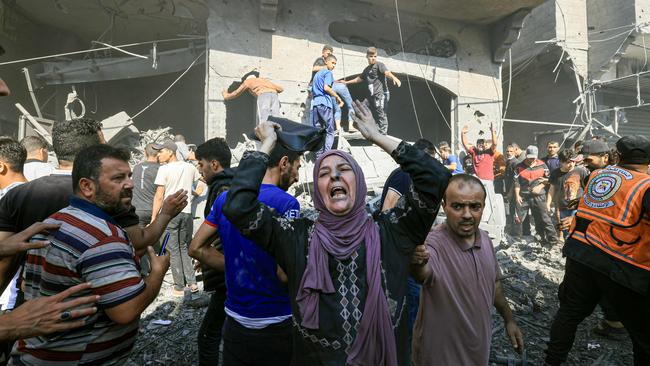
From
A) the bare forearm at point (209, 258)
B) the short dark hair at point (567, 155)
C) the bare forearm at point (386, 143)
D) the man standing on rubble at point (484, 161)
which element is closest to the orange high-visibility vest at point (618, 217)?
the bare forearm at point (386, 143)

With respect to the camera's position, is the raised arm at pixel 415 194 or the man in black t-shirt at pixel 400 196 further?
the man in black t-shirt at pixel 400 196

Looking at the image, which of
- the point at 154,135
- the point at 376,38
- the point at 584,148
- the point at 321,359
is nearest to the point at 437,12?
the point at 376,38

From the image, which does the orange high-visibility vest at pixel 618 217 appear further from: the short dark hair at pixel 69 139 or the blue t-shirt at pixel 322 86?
the blue t-shirt at pixel 322 86

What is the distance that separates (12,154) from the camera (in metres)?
2.52

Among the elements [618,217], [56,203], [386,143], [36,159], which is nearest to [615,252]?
[618,217]

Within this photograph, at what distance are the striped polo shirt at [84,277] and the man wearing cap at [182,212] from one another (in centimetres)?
339

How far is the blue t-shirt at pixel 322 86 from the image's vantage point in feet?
23.7

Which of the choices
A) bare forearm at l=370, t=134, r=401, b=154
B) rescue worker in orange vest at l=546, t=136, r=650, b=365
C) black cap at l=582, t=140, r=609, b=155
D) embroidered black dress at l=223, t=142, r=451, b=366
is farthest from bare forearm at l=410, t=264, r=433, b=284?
black cap at l=582, t=140, r=609, b=155

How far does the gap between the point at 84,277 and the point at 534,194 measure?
8.01 m

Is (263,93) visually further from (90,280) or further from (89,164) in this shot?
(90,280)

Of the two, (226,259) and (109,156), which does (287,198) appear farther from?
(109,156)

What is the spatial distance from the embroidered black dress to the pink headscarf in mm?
35

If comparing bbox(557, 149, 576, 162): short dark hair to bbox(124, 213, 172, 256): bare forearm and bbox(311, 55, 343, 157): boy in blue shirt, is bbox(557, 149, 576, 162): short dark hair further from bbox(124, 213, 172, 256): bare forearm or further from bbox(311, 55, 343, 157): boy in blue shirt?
bbox(124, 213, 172, 256): bare forearm

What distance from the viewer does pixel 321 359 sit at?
4.59ft
